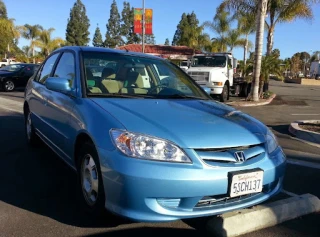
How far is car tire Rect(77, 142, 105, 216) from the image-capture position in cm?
A: 300

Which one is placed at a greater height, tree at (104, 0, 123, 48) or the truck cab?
tree at (104, 0, 123, 48)

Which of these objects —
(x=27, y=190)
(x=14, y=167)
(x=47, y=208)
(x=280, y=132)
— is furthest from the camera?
(x=280, y=132)

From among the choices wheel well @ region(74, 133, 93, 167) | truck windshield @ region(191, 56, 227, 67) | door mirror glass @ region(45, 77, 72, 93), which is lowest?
wheel well @ region(74, 133, 93, 167)

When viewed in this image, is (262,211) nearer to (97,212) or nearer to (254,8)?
(97,212)

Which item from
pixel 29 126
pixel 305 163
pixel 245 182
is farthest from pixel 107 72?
pixel 305 163

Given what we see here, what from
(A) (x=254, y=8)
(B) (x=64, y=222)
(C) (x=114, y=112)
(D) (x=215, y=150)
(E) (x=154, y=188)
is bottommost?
(B) (x=64, y=222)

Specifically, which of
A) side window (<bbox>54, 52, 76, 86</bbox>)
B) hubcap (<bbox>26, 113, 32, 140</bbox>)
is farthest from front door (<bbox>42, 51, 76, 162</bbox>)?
hubcap (<bbox>26, 113, 32, 140</bbox>)

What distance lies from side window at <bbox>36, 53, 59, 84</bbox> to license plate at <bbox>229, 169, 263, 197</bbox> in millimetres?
3321

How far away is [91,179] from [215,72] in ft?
40.7

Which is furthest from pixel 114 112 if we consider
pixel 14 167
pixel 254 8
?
pixel 254 8

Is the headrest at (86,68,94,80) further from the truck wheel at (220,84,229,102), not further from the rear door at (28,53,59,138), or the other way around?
the truck wheel at (220,84,229,102)

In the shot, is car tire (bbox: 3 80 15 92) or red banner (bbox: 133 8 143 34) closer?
car tire (bbox: 3 80 15 92)

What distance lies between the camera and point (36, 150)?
5.65 metres

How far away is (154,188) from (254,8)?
17.0 meters
